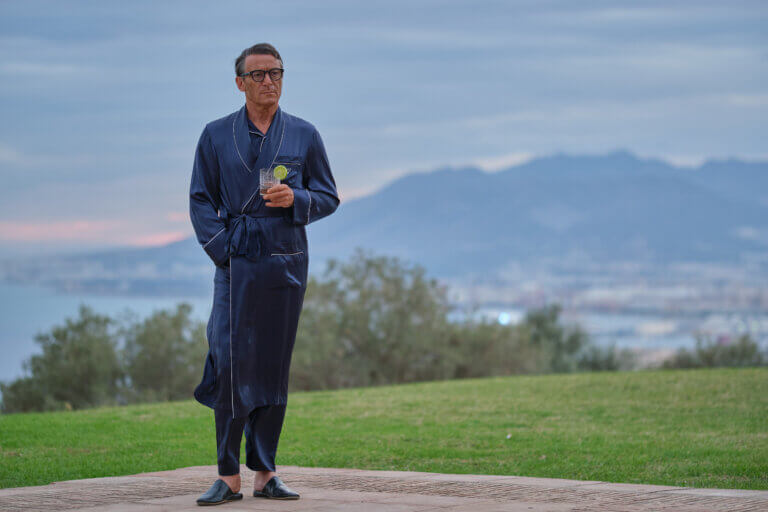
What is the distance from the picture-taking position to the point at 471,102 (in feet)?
301

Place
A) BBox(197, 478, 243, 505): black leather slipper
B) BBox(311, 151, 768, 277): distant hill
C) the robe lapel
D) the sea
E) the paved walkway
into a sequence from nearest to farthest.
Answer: the paved walkway → BBox(197, 478, 243, 505): black leather slipper → the robe lapel → the sea → BBox(311, 151, 768, 277): distant hill

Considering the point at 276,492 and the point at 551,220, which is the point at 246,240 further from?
the point at 551,220

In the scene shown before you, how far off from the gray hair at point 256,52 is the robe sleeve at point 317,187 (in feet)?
1.67

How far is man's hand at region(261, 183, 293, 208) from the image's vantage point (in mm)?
5344

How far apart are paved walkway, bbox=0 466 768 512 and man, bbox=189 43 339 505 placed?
370 millimetres

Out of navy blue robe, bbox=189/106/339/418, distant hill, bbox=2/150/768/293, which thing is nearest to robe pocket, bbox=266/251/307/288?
navy blue robe, bbox=189/106/339/418

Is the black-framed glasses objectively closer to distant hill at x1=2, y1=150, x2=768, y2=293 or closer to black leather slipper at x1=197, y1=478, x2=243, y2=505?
black leather slipper at x1=197, y1=478, x2=243, y2=505

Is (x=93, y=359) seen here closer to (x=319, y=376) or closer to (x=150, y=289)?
(x=319, y=376)

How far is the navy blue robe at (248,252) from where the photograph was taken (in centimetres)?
545

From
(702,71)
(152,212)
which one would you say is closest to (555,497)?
(152,212)

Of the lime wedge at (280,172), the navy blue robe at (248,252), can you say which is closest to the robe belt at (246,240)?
the navy blue robe at (248,252)

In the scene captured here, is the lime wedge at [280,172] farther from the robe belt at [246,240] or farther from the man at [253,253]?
the robe belt at [246,240]

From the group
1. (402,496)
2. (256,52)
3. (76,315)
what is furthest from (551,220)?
(402,496)

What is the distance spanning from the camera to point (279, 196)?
5363 mm
